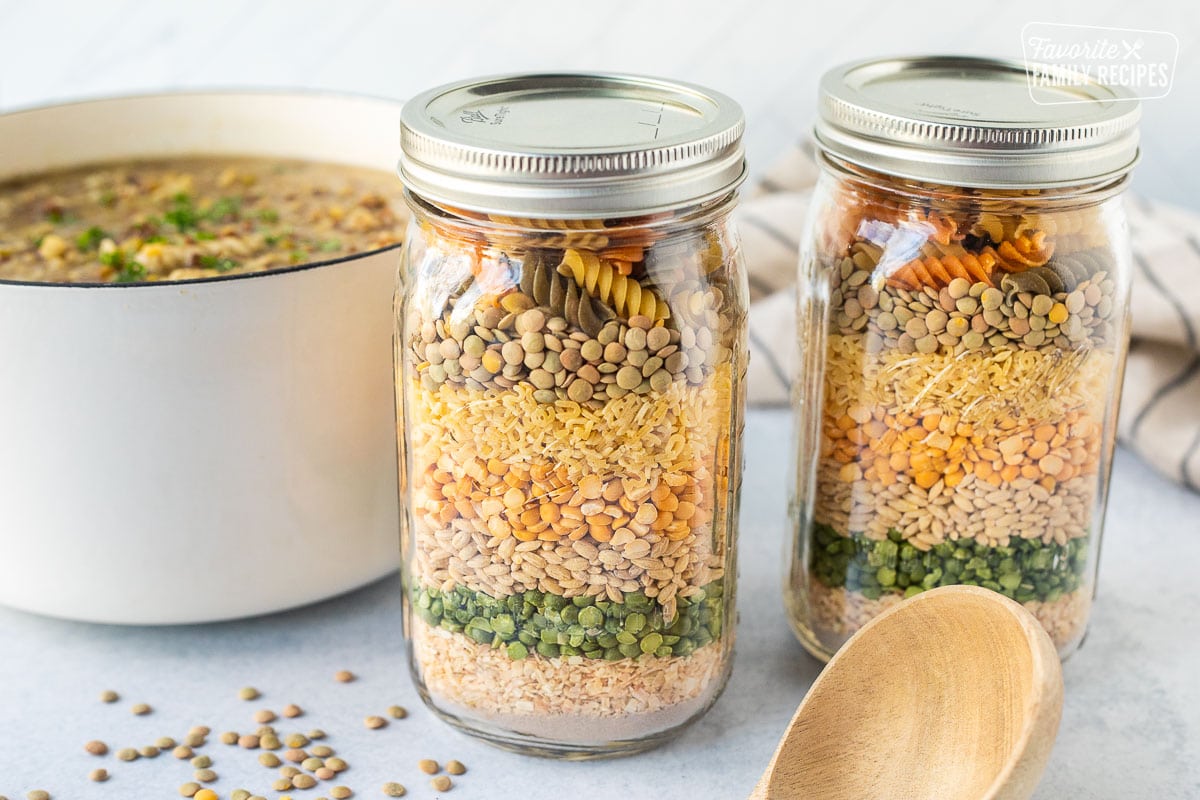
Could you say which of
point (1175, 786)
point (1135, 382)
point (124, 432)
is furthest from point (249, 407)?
point (1135, 382)

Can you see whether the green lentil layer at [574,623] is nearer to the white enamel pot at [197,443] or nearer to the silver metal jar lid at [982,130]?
the white enamel pot at [197,443]

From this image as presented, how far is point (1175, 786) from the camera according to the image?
0.93 m

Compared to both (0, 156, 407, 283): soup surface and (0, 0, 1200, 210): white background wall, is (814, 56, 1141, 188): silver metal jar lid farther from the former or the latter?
(0, 0, 1200, 210): white background wall

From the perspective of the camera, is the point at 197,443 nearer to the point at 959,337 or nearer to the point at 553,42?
the point at 959,337

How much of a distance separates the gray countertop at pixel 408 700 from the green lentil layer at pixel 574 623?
10 centimetres

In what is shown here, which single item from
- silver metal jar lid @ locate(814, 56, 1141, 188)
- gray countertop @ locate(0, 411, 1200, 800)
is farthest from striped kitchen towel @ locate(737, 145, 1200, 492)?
silver metal jar lid @ locate(814, 56, 1141, 188)

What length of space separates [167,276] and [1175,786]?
2.93 feet

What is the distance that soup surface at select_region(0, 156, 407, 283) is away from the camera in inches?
42.7

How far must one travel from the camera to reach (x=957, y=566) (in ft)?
3.17

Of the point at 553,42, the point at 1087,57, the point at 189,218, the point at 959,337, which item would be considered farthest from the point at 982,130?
the point at 553,42

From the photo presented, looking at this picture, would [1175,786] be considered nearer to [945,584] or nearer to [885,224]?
[945,584]

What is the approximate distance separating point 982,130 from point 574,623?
0.44 meters

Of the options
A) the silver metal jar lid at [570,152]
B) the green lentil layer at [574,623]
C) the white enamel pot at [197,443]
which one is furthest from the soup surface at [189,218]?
the green lentil layer at [574,623]

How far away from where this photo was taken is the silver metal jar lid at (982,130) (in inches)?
33.2
